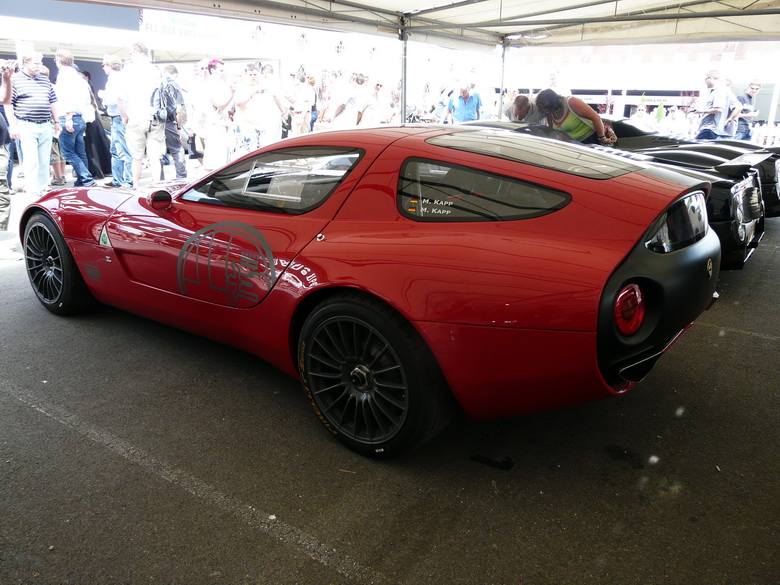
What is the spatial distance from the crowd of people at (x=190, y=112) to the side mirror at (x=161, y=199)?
146 inches

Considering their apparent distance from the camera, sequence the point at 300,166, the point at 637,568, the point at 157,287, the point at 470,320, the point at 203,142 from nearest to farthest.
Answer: the point at 637,568 → the point at 470,320 → the point at 300,166 → the point at 157,287 → the point at 203,142

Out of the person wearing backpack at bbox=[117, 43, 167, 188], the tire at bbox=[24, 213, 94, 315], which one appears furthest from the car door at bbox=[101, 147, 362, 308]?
the person wearing backpack at bbox=[117, 43, 167, 188]

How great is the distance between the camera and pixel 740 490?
2178 millimetres

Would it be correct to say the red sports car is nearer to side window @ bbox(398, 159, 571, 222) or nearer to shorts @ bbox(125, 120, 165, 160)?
side window @ bbox(398, 159, 571, 222)

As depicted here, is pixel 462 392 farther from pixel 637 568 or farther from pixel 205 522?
pixel 205 522

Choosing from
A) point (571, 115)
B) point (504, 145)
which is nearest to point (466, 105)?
point (571, 115)

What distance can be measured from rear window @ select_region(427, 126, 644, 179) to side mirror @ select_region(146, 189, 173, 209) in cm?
140

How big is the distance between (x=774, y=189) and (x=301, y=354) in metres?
4.90

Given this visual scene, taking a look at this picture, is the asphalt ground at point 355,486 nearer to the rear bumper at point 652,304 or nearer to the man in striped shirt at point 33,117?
the rear bumper at point 652,304

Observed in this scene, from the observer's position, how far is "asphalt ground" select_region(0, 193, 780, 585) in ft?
5.97

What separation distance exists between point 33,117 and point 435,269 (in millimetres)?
7259

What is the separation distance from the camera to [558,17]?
1028cm

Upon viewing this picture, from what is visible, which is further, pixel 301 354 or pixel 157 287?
pixel 157 287

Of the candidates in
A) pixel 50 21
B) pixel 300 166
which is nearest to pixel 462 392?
pixel 300 166
